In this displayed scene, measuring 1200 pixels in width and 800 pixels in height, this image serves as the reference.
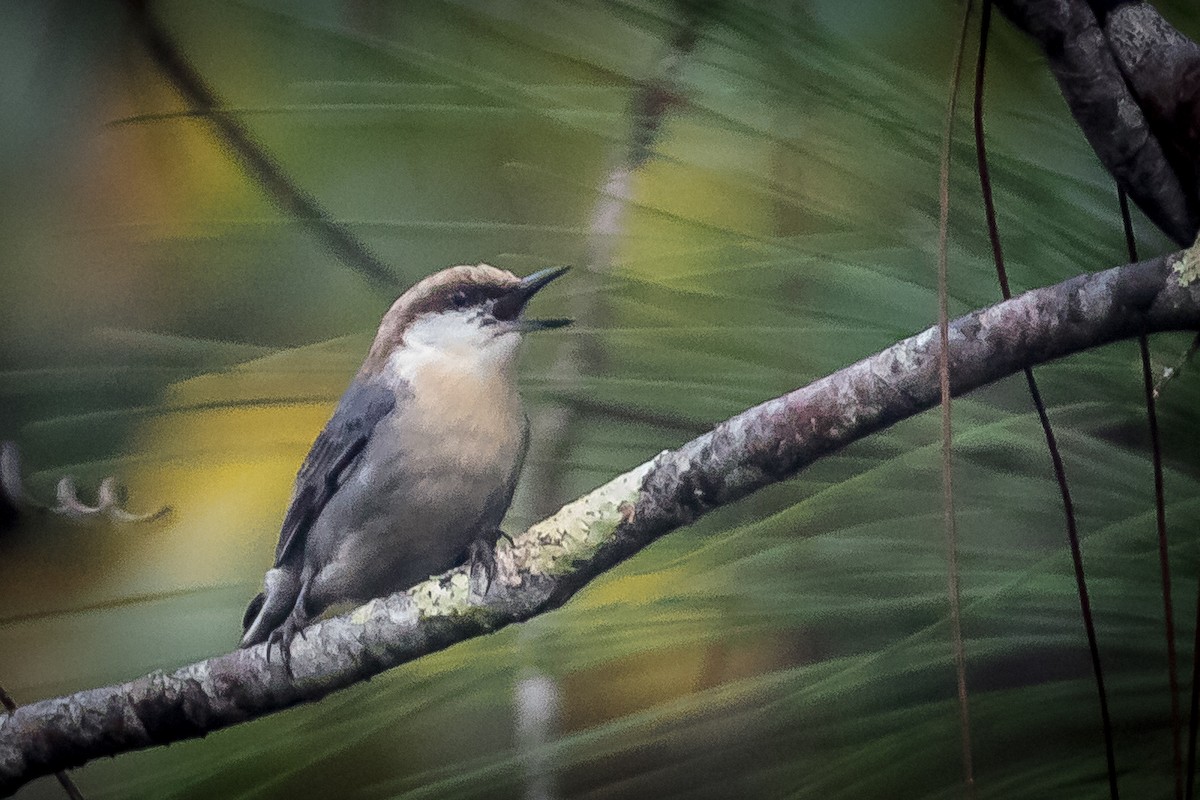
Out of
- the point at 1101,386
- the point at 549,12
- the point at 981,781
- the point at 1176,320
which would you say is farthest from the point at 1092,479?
the point at 549,12

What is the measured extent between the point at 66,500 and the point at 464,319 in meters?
0.48

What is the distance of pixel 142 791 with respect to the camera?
3.56 ft

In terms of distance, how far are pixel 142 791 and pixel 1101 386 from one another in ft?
3.70

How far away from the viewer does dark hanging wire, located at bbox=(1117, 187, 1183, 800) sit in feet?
3.24

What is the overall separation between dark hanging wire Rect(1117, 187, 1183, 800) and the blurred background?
2 centimetres

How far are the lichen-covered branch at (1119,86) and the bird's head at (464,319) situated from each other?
554 mm

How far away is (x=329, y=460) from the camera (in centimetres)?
111

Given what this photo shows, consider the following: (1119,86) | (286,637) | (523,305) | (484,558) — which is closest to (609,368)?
(523,305)

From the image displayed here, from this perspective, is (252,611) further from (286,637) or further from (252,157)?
(252,157)

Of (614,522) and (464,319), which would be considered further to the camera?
(464,319)

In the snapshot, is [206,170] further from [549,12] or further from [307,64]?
[549,12]

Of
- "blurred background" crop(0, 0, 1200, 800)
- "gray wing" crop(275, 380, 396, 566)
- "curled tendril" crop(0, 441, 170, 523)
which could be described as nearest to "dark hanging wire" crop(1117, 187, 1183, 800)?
"blurred background" crop(0, 0, 1200, 800)

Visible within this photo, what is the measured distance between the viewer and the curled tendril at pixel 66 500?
111cm

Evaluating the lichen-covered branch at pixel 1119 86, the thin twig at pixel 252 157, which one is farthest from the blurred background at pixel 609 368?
the lichen-covered branch at pixel 1119 86
